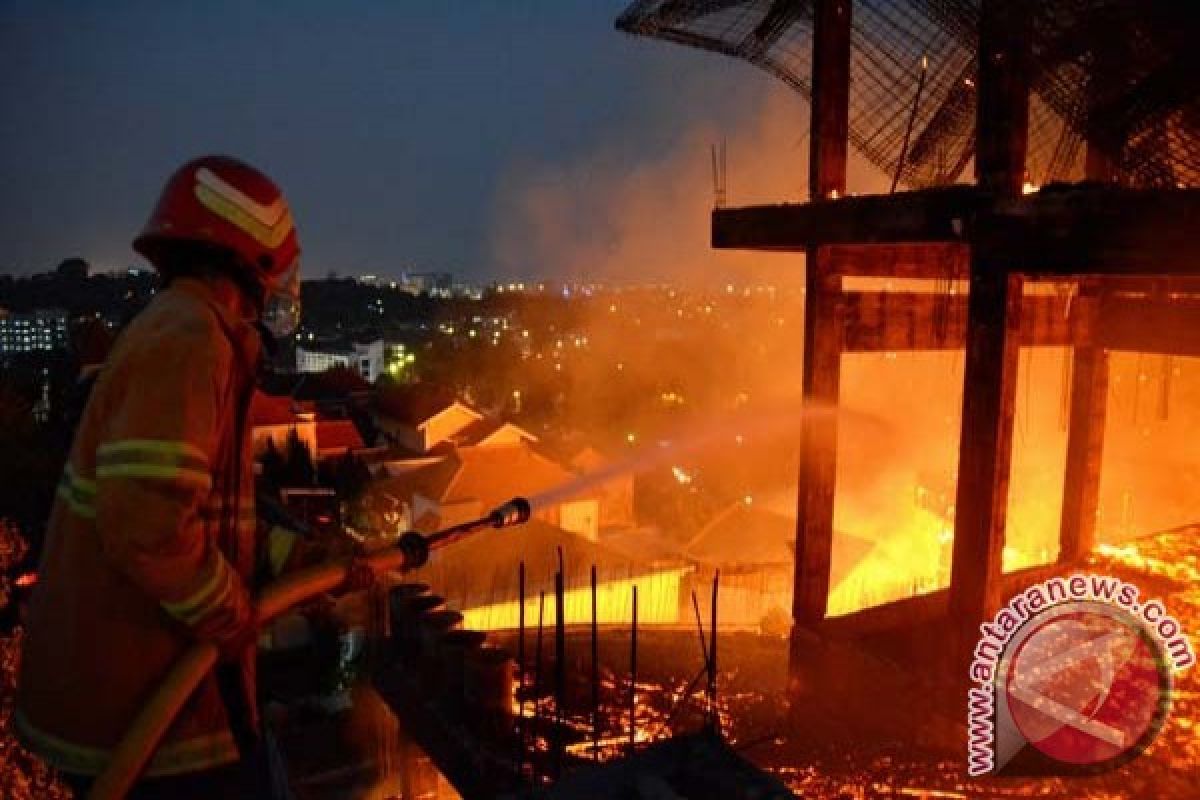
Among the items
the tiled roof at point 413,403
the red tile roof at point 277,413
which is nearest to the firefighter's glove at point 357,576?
the red tile roof at point 277,413

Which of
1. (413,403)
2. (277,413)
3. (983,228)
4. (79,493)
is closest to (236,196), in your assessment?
(79,493)

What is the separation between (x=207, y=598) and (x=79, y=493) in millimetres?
571

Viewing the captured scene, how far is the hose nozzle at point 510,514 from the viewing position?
4.44 m

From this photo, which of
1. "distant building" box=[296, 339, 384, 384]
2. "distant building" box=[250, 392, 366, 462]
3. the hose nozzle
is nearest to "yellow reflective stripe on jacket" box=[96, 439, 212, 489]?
the hose nozzle

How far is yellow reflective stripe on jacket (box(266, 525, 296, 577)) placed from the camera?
330 centimetres

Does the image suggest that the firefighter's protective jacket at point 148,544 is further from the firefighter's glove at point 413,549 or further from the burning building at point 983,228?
the burning building at point 983,228

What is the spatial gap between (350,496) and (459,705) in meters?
27.0

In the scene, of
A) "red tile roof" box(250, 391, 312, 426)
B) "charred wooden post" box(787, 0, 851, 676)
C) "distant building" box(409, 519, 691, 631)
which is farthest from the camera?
"red tile roof" box(250, 391, 312, 426)

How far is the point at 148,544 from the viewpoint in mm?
2400

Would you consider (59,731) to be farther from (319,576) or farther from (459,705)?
(459,705)

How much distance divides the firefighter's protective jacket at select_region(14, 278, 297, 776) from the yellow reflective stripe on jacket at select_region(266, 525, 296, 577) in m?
0.27

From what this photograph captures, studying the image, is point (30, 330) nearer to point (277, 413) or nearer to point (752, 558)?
point (277, 413)

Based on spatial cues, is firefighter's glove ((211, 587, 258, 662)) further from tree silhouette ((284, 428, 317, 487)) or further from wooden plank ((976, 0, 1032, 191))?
tree silhouette ((284, 428, 317, 487))

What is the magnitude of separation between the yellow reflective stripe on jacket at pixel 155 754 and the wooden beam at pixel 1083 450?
30.0ft
